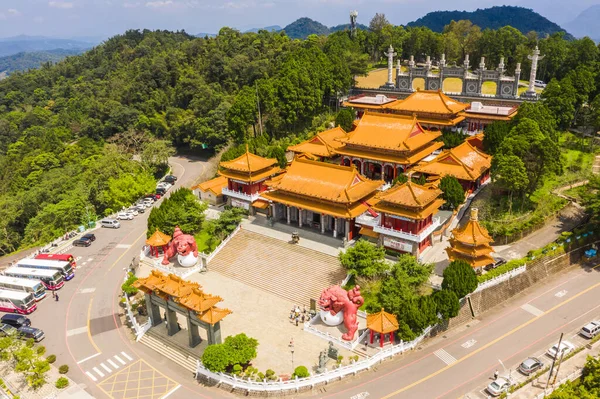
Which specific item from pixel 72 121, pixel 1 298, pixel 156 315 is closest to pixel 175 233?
pixel 156 315

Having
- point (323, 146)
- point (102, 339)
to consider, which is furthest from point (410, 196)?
point (102, 339)

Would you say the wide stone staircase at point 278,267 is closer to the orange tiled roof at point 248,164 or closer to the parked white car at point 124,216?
the orange tiled roof at point 248,164

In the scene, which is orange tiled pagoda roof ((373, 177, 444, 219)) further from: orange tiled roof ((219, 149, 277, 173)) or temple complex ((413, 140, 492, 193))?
orange tiled roof ((219, 149, 277, 173))

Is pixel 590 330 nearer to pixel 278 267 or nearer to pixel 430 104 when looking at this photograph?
pixel 278 267

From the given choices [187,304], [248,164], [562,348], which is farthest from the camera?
[248,164]

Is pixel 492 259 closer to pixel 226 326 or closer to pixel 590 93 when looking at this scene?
pixel 226 326
